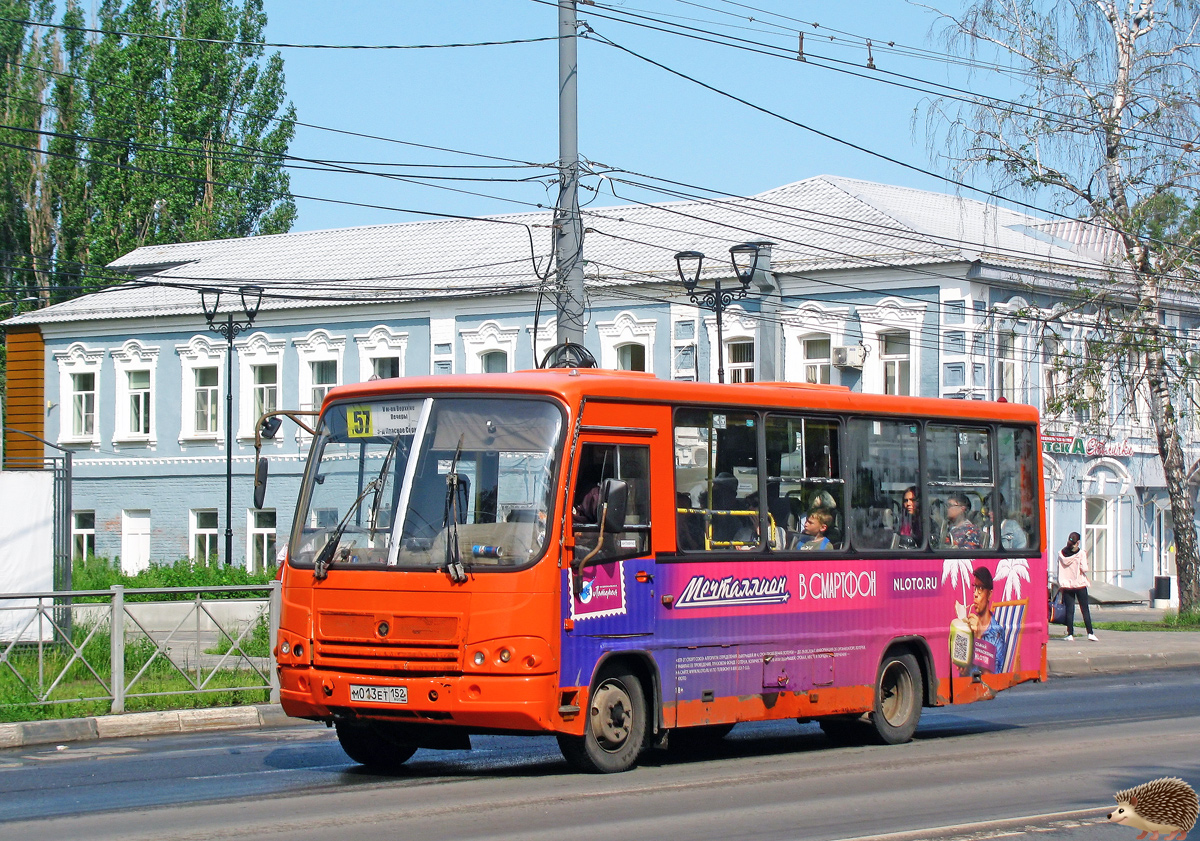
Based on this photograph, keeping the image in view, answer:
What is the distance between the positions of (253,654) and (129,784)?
5.83m

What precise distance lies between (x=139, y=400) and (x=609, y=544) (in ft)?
123

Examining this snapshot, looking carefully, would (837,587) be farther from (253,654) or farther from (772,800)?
(253,654)

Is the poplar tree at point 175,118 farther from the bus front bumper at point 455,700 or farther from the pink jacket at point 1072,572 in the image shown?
the bus front bumper at point 455,700

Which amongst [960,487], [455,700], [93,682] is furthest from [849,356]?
[455,700]

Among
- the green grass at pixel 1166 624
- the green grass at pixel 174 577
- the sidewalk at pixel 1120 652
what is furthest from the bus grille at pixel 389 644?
the green grass at pixel 1166 624

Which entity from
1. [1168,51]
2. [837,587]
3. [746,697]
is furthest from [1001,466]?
[1168,51]

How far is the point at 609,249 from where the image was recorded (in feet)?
139

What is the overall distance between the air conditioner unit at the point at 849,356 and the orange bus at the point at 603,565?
22.6 m

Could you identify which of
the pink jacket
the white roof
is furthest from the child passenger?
the white roof

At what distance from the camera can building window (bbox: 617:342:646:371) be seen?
40.3 meters

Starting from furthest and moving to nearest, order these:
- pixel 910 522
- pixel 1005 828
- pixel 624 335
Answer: pixel 624 335 < pixel 910 522 < pixel 1005 828

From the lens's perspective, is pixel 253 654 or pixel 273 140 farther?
pixel 273 140

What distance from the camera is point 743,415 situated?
12.5 meters

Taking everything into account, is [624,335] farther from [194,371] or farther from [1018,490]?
[1018,490]
